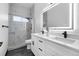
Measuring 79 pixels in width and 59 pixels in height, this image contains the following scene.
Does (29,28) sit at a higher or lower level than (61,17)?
lower

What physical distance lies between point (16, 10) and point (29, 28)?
4.01ft

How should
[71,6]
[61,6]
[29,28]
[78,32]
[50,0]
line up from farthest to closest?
[29,28] → [50,0] → [61,6] → [71,6] → [78,32]

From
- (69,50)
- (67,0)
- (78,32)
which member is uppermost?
(67,0)

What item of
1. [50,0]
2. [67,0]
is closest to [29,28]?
[50,0]

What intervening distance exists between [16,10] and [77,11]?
2.99 m

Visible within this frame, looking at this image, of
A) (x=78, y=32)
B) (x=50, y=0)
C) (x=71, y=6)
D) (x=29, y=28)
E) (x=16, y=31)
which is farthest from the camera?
(x=29, y=28)

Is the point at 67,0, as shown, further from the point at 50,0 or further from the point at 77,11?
the point at 50,0

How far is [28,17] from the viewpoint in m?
4.03

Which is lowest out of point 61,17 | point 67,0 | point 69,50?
point 69,50

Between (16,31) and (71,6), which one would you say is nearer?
(71,6)

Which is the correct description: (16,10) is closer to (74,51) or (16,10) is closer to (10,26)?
(10,26)

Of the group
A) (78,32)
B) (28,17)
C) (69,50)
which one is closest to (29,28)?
(28,17)

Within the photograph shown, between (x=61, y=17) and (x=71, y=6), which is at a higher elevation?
(x=71, y=6)

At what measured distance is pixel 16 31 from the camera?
3.49m
